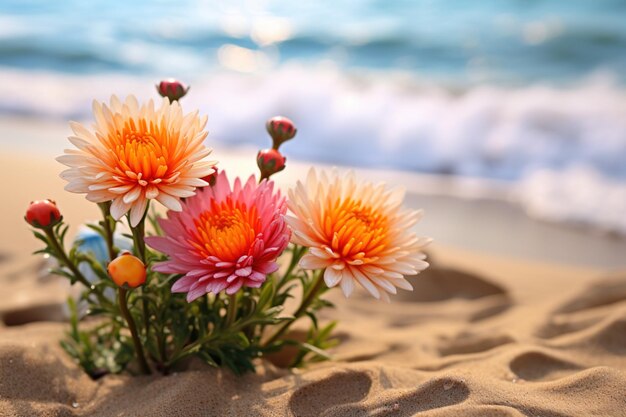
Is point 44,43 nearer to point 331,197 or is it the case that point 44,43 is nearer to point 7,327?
point 7,327

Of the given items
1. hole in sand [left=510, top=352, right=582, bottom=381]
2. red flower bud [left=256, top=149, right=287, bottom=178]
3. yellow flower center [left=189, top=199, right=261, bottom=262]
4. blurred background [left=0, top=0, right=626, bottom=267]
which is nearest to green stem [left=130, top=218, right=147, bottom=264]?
yellow flower center [left=189, top=199, right=261, bottom=262]

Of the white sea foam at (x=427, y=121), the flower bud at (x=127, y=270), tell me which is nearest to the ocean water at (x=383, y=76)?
the white sea foam at (x=427, y=121)

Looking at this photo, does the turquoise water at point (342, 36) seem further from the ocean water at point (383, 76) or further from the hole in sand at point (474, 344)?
the hole in sand at point (474, 344)

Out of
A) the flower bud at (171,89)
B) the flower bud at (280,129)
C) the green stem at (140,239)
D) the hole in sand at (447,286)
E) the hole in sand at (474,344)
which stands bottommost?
the hole in sand at (474,344)

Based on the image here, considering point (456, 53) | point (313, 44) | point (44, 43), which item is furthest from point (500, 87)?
point (44, 43)

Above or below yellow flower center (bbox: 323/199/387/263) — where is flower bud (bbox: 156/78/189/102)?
above

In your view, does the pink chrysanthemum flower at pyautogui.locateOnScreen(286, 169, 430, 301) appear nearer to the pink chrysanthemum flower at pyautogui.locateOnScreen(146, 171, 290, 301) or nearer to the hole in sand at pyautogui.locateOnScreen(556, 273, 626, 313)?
the pink chrysanthemum flower at pyautogui.locateOnScreen(146, 171, 290, 301)
